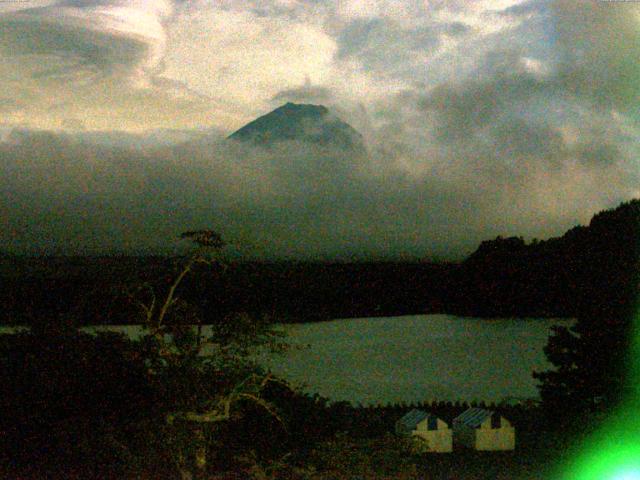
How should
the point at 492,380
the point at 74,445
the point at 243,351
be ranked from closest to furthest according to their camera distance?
the point at 243,351 < the point at 74,445 < the point at 492,380

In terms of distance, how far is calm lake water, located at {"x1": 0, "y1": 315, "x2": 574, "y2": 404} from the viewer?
28.2 metres

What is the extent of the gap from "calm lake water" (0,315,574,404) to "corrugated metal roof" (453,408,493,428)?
689 centimetres

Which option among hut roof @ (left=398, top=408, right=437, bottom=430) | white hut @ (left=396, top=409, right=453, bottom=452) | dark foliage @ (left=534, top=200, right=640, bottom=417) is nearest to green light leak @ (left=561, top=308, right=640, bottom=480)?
dark foliage @ (left=534, top=200, right=640, bottom=417)

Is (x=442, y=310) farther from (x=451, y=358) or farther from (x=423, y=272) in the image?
(x=451, y=358)

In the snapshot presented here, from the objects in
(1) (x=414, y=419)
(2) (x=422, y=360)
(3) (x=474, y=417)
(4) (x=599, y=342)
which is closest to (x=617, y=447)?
(4) (x=599, y=342)

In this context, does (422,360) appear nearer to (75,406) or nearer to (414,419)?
(414,419)

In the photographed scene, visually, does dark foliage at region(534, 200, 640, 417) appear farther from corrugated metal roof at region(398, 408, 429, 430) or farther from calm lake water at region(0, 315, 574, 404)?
calm lake water at region(0, 315, 574, 404)

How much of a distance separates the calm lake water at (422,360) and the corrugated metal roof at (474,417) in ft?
22.6

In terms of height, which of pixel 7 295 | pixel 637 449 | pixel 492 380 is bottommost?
pixel 492 380

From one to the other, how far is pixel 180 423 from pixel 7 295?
5176 millimetres

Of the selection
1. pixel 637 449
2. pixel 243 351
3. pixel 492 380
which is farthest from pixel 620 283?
pixel 492 380

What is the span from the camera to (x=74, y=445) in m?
7.36

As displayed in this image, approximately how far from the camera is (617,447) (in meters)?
10.7

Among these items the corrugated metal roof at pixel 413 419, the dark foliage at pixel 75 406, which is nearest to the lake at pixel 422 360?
the corrugated metal roof at pixel 413 419
